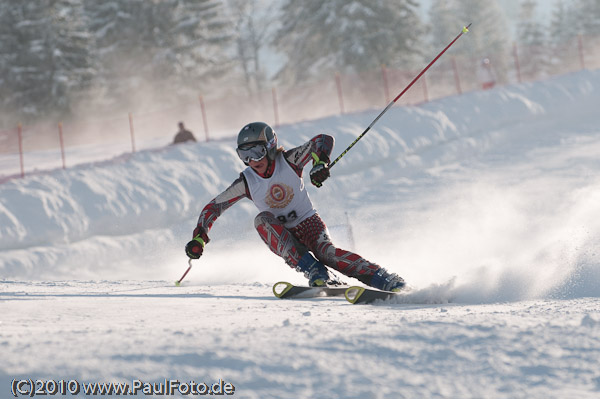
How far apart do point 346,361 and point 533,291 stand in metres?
2.61

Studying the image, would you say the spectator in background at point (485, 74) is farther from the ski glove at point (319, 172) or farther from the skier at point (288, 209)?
the ski glove at point (319, 172)

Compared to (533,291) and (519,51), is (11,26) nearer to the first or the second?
(519,51)

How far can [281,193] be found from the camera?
18.6ft

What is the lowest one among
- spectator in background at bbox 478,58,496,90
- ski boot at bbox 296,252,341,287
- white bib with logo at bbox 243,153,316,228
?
ski boot at bbox 296,252,341,287

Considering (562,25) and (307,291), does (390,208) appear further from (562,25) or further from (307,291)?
(562,25)

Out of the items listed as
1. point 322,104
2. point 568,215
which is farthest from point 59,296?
point 322,104

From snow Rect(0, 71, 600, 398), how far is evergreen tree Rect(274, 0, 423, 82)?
25.7ft

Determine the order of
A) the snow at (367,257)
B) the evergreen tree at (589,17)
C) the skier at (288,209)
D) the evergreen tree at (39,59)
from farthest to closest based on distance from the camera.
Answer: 1. the evergreen tree at (589,17)
2. the evergreen tree at (39,59)
3. the skier at (288,209)
4. the snow at (367,257)

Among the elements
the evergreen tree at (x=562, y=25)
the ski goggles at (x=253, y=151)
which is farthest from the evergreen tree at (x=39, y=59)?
the evergreen tree at (x=562, y=25)

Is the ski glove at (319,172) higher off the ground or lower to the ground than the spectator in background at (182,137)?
lower

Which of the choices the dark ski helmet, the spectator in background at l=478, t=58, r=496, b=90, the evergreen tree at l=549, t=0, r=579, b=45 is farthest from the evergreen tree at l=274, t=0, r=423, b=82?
the dark ski helmet

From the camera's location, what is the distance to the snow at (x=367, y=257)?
2.49 meters

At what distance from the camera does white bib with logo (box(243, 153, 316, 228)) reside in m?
5.66

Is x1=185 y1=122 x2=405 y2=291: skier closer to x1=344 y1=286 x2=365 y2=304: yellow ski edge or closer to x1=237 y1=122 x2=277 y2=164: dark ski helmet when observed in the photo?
x1=237 y1=122 x2=277 y2=164: dark ski helmet
